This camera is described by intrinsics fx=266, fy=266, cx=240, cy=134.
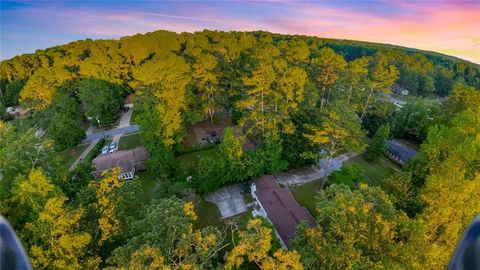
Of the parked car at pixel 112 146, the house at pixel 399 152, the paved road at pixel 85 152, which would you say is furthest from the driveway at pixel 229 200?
the house at pixel 399 152

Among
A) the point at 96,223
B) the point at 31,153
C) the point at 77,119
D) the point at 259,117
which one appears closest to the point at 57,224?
the point at 96,223

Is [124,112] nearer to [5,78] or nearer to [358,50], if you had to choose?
[5,78]

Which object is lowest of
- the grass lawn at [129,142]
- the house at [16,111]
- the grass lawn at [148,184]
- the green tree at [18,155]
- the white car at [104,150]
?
the house at [16,111]

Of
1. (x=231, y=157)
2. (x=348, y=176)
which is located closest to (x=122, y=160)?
(x=231, y=157)

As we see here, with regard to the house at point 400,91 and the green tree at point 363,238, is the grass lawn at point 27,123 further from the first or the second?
the house at point 400,91

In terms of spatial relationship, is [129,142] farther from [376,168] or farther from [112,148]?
[376,168]

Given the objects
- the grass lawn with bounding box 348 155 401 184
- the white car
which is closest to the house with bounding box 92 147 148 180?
the white car

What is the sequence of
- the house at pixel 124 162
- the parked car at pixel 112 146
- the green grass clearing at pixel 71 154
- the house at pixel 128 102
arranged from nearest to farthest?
1. the house at pixel 124 162
2. the green grass clearing at pixel 71 154
3. the parked car at pixel 112 146
4. the house at pixel 128 102

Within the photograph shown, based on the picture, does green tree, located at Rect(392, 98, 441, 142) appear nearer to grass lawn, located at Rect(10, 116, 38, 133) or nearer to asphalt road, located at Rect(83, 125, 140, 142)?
asphalt road, located at Rect(83, 125, 140, 142)
